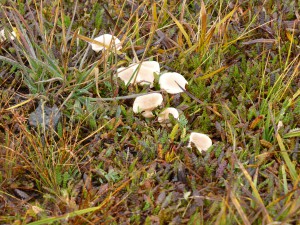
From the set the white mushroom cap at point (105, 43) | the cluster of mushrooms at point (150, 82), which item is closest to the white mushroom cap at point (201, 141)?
the cluster of mushrooms at point (150, 82)

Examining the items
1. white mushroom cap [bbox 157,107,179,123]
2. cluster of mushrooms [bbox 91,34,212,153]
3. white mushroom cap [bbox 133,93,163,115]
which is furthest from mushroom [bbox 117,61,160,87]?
white mushroom cap [bbox 157,107,179,123]

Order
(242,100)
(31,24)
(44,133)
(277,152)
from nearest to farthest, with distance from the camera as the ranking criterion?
(44,133)
(277,152)
(242,100)
(31,24)

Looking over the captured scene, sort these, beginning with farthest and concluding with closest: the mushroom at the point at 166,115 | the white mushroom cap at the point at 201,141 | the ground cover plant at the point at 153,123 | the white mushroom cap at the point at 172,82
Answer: the white mushroom cap at the point at 172,82
the mushroom at the point at 166,115
the white mushroom cap at the point at 201,141
the ground cover plant at the point at 153,123

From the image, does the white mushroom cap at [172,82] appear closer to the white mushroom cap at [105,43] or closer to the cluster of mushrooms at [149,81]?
the cluster of mushrooms at [149,81]

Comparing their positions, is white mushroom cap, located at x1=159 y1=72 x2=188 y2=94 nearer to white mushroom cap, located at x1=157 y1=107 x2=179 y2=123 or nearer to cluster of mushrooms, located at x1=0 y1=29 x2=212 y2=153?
cluster of mushrooms, located at x1=0 y1=29 x2=212 y2=153

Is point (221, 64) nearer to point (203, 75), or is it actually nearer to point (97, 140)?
point (203, 75)

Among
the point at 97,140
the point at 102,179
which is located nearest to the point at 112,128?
the point at 97,140
